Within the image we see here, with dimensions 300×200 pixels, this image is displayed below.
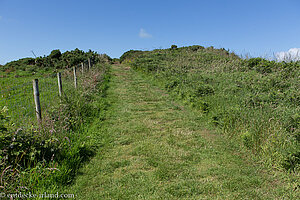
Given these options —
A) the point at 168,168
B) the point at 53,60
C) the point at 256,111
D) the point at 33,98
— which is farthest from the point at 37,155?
the point at 53,60

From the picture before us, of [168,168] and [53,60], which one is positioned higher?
[53,60]

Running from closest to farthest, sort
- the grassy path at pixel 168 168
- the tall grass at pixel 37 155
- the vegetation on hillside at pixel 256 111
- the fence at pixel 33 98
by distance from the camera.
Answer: the tall grass at pixel 37 155
the grassy path at pixel 168 168
the vegetation on hillside at pixel 256 111
the fence at pixel 33 98

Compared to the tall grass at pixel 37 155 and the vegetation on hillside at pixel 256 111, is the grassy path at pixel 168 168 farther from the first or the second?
the vegetation on hillside at pixel 256 111

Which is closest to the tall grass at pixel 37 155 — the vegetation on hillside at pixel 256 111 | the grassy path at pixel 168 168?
the grassy path at pixel 168 168

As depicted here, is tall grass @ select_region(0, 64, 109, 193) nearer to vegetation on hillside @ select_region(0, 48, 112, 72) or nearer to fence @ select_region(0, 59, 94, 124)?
fence @ select_region(0, 59, 94, 124)

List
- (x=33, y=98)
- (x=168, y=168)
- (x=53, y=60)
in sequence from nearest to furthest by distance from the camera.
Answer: (x=168, y=168) < (x=33, y=98) < (x=53, y=60)

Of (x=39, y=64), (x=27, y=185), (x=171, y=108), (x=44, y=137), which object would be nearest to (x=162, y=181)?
(x=27, y=185)

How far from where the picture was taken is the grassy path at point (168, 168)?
3.05 m

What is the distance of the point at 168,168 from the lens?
3.63m

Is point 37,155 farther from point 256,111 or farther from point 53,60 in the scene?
point 53,60

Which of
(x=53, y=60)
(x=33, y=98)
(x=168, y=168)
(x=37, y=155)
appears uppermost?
(x=53, y=60)

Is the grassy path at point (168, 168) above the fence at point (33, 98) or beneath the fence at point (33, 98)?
beneath

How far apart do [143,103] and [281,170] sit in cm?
543

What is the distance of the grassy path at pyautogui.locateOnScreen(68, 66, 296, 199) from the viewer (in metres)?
3.05
